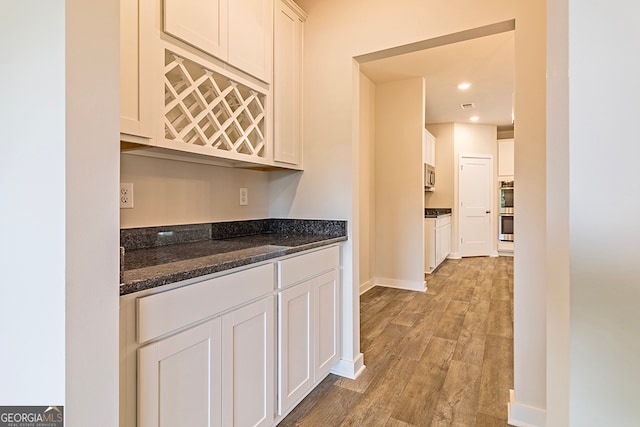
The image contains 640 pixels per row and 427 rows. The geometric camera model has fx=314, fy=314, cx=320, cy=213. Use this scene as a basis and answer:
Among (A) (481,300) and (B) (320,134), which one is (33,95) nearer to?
(B) (320,134)

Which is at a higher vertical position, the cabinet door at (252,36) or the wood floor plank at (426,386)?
the cabinet door at (252,36)

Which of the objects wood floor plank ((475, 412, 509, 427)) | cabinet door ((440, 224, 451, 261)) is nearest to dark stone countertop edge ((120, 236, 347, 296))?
wood floor plank ((475, 412, 509, 427))

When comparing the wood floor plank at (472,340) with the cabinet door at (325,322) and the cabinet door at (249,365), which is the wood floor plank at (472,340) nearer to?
the cabinet door at (325,322)

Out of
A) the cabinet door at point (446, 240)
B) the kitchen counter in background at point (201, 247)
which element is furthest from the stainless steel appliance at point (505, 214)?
the kitchen counter in background at point (201, 247)

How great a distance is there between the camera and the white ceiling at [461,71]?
3219 millimetres

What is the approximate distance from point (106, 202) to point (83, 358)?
0.34m

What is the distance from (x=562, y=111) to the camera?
1.12ft

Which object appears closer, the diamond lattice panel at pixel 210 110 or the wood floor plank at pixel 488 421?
the diamond lattice panel at pixel 210 110

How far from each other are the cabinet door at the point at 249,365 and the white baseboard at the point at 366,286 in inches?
103

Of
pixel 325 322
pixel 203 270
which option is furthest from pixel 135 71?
pixel 325 322

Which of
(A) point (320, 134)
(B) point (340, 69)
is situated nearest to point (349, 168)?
(A) point (320, 134)

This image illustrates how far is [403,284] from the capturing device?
419cm

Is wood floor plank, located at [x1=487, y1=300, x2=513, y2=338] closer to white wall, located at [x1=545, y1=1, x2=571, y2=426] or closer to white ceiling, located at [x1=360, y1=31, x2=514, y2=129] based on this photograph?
white ceiling, located at [x1=360, y1=31, x2=514, y2=129]

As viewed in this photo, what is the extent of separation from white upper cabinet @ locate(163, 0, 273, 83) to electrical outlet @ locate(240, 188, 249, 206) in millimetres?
734
